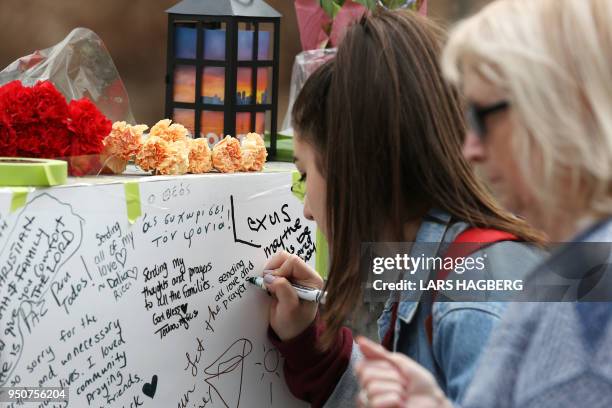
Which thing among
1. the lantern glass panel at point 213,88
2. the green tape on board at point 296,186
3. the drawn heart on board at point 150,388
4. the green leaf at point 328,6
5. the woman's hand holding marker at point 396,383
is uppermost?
the green leaf at point 328,6

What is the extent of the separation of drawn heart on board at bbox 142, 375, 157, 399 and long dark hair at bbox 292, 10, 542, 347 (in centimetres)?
33

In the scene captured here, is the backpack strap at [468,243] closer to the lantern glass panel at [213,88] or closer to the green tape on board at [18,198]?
the green tape on board at [18,198]

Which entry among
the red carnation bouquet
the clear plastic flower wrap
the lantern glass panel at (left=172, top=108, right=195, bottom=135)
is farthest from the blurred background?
the red carnation bouquet

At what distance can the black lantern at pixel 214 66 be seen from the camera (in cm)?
189

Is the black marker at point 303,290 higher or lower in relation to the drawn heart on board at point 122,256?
lower

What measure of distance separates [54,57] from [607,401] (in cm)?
117

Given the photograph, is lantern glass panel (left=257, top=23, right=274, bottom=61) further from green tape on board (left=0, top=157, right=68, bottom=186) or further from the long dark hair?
green tape on board (left=0, top=157, right=68, bottom=186)

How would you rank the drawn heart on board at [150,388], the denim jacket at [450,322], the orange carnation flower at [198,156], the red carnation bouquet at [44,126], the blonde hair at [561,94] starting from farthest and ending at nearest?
the orange carnation flower at [198,156], the drawn heart on board at [150,388], the red carnation bouquet at [44,126], the denim jacket at [450,322], the blonde hair at [561,94]

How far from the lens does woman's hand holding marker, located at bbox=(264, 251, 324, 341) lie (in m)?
1.66

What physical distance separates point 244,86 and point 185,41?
0.15 m

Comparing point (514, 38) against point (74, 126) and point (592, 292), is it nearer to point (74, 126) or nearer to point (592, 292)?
point (592, 292)

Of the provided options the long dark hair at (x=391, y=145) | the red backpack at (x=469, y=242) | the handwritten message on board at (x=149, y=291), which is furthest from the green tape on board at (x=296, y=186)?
the red backpack at (x=469, y=242)

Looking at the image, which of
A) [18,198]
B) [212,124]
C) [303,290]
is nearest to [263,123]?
[212,124]

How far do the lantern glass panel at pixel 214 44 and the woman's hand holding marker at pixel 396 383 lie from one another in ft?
3.58
